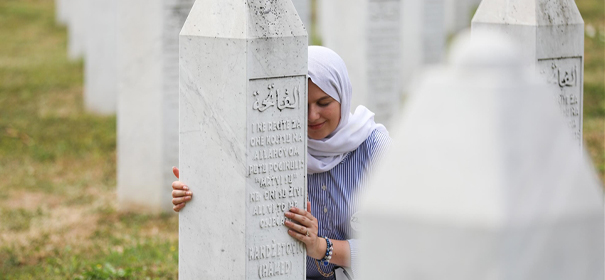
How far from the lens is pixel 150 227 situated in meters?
8.27

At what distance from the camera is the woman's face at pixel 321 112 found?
4.25 m

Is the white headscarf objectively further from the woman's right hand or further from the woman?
the woman's right hand

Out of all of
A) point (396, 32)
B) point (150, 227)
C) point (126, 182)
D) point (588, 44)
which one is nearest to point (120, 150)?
point (126, 182)

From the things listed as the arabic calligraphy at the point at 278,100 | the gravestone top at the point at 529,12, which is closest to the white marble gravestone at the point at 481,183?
the arabic calligraphy at the point at 278,100

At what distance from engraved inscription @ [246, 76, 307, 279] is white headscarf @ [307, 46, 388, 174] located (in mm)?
107

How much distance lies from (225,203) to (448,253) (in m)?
2.43

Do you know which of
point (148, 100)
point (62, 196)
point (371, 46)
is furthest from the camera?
point (371, 46)

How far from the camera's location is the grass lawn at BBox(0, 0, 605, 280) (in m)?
6.86

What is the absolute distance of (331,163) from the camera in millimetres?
4352

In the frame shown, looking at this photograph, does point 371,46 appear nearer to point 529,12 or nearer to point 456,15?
point 529,12

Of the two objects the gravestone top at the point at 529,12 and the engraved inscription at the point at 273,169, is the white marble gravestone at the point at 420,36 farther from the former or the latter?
the engraved inscription at the point at 273,169

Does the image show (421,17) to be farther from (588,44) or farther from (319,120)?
(319,120)

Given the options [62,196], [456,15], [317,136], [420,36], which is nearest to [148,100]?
[62,196]

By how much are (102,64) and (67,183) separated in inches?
184
